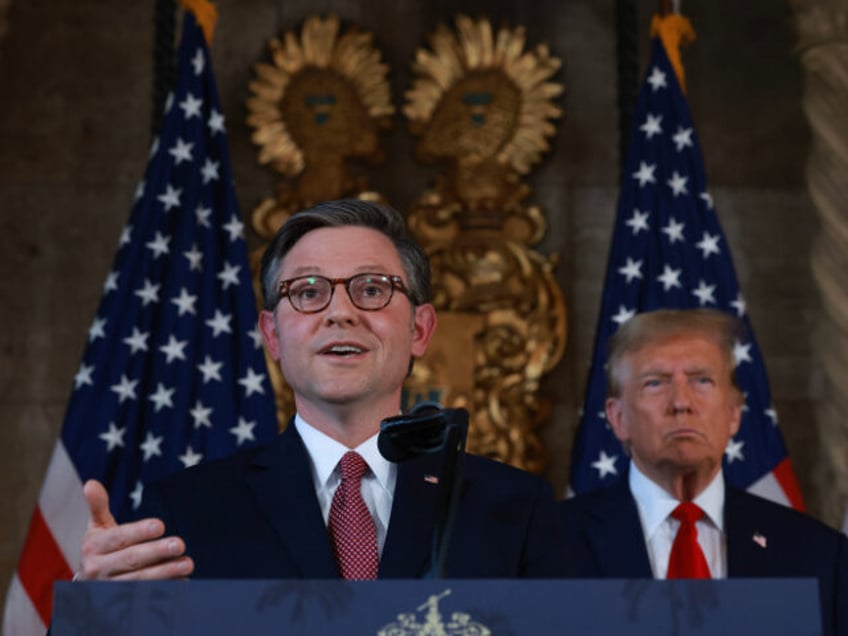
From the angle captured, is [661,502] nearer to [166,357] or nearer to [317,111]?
[166,357]

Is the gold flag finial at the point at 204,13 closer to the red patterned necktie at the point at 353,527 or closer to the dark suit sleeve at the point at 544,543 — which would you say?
the red patterned necktie at the point at 353,527

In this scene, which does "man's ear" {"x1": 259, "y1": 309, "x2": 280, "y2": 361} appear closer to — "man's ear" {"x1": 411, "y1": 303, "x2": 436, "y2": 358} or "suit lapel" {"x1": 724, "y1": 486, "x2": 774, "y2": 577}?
"man's ear" {"x1": 411, "y1": 303, "x2": 436, "y2": 358}

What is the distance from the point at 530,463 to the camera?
19.5ft

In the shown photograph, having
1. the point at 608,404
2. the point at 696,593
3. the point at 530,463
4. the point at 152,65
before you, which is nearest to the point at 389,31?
the point at 152,65

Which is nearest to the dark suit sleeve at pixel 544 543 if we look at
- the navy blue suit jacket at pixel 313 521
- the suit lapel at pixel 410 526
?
the navy blue suit jacket at pixel 313 521

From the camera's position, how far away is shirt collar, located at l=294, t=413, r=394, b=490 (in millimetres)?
2520

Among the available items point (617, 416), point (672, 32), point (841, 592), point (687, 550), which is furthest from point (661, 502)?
point (672, 32)

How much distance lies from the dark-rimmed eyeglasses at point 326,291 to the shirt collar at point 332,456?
8.6 inches

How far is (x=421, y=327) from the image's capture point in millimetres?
2754

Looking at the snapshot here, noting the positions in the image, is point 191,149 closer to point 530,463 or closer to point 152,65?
point 152,65

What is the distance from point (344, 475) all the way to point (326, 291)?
32 cm

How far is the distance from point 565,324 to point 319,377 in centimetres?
361

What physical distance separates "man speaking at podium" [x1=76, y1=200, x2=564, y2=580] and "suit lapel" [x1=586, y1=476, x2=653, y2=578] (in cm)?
107

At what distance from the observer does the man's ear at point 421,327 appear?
8.96 feet
